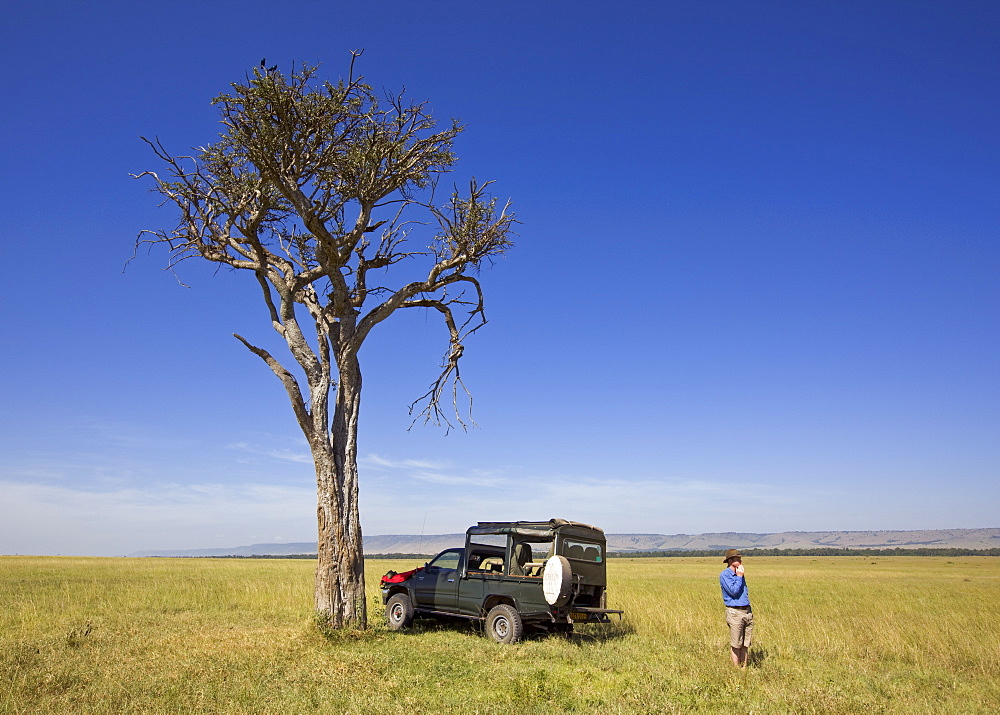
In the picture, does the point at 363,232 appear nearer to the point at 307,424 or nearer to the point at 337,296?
the point at 337,296

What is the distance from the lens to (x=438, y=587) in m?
15.4

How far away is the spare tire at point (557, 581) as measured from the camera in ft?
43.0

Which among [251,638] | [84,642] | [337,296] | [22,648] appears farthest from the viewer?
[337,296]

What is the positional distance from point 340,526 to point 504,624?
393cm

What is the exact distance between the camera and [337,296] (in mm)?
16047

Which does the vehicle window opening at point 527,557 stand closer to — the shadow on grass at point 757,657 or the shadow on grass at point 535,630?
the shadow on grass at point 535,630

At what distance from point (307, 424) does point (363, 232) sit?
181 inches

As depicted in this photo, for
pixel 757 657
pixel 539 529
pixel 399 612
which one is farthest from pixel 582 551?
pixel 399 612

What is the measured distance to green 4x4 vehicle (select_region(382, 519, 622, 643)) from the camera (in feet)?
44.2

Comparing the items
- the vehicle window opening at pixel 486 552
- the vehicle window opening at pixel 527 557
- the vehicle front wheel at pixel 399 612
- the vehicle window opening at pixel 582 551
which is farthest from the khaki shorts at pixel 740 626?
the vehicle front wheel at pixel 399 612

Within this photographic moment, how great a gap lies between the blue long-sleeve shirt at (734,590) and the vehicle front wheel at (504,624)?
401 cm

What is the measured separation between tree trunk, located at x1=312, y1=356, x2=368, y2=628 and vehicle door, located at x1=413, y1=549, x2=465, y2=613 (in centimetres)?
135

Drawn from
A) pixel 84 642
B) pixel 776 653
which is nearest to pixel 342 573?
pixel 84 642

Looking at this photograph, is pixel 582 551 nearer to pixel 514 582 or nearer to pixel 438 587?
pixel 514 582
